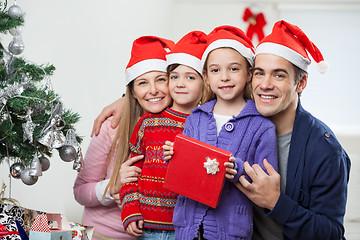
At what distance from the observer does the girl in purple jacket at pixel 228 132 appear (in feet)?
4.61

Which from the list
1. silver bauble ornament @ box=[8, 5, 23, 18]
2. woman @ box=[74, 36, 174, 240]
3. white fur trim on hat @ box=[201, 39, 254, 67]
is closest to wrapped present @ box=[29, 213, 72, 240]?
woman @ box=[74, 36, 174, 240]

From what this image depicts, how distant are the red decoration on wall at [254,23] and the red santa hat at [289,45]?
8.99ft

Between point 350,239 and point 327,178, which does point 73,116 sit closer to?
point 327,178

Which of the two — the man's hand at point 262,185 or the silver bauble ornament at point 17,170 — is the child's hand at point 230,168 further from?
the silver bauble ornament at point 17,170

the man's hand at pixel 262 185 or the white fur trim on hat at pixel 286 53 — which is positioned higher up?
the white fur trim on hat at pixel 286 53

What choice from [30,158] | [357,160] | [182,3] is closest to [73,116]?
[30,158]

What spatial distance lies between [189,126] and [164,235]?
408 millimetres

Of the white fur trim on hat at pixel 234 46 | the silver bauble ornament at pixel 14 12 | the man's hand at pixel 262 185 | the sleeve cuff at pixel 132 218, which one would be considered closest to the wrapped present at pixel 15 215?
the sleeve cuff at pixel 132 218

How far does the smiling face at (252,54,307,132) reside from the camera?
142cm

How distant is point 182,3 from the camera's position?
4.39 meters

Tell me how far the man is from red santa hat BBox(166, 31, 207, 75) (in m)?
0.24

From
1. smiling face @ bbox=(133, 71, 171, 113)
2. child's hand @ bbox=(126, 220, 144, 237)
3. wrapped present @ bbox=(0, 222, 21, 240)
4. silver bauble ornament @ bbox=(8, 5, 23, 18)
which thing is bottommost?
wrapped present @ bbox=(0, 222, 21, 240)

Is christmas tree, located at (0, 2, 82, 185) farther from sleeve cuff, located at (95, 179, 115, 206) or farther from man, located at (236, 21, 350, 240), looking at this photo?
man, located at (236, 21, 350, 240)

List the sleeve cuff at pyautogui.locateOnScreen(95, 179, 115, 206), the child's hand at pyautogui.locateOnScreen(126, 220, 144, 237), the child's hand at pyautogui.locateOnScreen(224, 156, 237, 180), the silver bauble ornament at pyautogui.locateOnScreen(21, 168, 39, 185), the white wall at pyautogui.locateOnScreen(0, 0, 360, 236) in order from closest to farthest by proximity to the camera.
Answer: the child's hand at pyautogui.locateOnScreen(224, 156, 237, 180), the silver bauble ornament at pyautogui.locateOnScreen(21, 168, 39, 185), the child's hand at pyautogui.locateOnScreen(126, 220, 144, 237), the sleeve cuff at pyautogui.locateOnScreen(95, 179, 115, 206), the white wall at pyautogui.locateOnScreen(0, 0, 360, 236)
